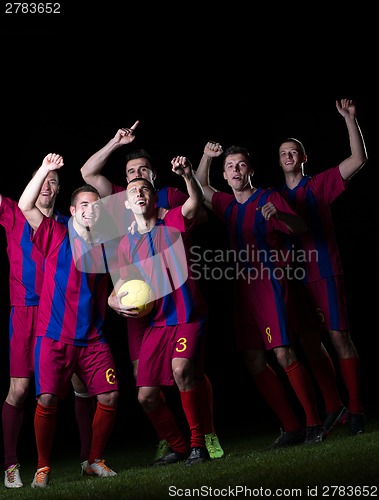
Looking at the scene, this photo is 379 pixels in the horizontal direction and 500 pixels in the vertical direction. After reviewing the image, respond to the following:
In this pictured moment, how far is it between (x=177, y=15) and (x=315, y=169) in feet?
5.36

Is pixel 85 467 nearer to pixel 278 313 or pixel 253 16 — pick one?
pixel 278 313

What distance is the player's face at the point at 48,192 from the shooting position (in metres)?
5.16

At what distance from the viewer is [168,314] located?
4.80 metres

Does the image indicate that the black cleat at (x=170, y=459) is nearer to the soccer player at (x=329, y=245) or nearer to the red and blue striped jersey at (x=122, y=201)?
the soccer player at (x=329, y=245)

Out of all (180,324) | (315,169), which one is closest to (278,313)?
(180,324)

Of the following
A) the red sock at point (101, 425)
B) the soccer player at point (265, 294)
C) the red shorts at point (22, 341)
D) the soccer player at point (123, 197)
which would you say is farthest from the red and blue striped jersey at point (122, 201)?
the red sock at point (101, 425)

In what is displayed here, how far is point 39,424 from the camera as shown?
14.8 ft

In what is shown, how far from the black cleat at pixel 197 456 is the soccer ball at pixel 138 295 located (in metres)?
0.75

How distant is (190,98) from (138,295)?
278 centimetres

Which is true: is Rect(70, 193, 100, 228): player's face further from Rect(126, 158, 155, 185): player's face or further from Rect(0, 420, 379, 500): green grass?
Rect(0, 420, 379, 500): green grass

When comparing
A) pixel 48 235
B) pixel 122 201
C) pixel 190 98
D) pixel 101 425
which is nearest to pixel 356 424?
pixel 101 425

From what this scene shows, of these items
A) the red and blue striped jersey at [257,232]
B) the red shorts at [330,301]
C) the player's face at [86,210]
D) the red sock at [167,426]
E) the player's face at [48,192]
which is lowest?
the red sock at [167,426]

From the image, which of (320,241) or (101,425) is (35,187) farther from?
(320,241)

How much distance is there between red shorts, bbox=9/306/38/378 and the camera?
4.95 meters
